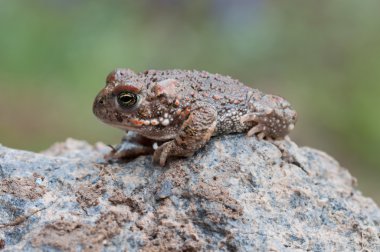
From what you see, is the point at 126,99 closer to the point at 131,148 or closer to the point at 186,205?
the point at 131,148

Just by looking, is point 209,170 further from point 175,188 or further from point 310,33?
point 310,33

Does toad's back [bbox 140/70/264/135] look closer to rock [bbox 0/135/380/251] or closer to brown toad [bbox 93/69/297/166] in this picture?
brown toad [bbox 93/69/297/166]

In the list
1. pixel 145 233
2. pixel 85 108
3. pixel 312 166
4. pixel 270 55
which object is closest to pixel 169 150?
pixel 145 233

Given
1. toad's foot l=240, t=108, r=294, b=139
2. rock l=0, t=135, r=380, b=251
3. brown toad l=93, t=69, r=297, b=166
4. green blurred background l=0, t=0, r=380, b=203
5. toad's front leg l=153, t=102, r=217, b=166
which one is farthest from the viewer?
green blurred background l=0, t=0, r=380, b=203

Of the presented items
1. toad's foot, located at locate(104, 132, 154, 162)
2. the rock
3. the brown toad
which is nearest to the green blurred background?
toad's foot, located at locate(104, 132, 154, 162)

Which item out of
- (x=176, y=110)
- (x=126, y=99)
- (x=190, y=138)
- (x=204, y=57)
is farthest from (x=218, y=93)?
(x=204, y=57)

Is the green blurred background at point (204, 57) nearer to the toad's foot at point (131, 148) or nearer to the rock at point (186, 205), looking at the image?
the toad's foot at point (131, 148)
